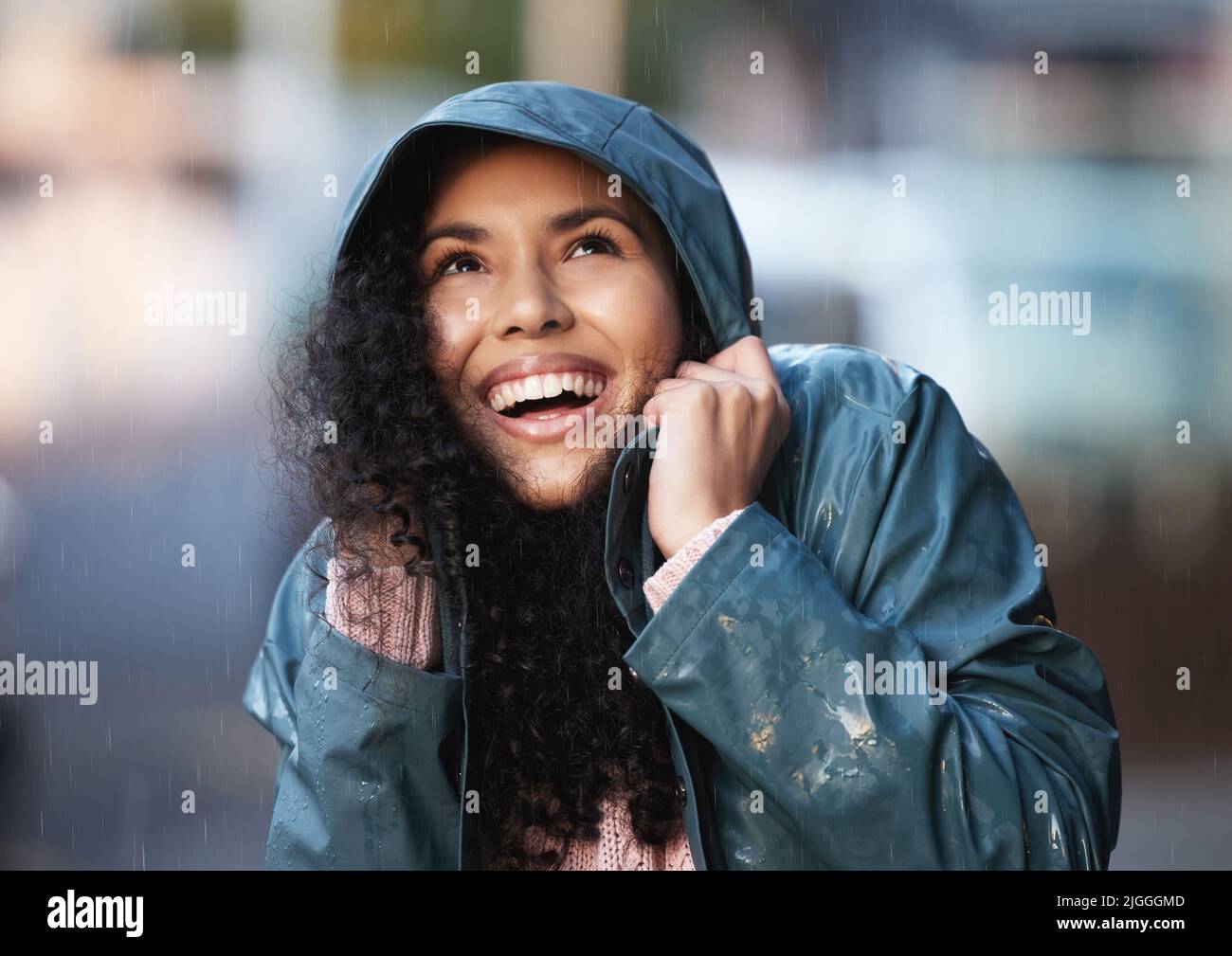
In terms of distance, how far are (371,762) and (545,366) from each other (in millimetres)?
704

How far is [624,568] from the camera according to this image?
202cm

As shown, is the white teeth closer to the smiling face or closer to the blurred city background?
the smiling face

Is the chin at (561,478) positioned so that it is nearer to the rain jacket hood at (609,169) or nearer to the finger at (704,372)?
the finger at (704,372)

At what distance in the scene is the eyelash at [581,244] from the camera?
7.47ft

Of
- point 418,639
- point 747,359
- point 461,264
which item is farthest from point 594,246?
point 418,639

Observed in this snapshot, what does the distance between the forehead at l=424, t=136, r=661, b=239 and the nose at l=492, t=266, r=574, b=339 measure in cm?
13

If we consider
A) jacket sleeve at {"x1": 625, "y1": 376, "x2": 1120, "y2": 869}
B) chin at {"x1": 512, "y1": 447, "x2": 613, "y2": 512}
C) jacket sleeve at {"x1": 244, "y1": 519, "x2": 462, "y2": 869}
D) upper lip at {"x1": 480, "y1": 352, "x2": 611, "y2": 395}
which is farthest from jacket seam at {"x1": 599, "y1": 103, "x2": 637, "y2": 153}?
jacket sleeve at {"x1": 244, "y1": 519, "x2": 462, "y2": 869}

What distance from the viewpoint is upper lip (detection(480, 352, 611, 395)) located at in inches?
85.9

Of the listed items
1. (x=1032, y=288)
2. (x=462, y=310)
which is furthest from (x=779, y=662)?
(x=1032, y=288)

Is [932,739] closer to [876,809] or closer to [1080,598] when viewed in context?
[876,809]

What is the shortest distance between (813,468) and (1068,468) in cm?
469

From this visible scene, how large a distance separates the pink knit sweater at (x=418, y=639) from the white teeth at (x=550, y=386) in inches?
13.8

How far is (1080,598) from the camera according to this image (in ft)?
21.3

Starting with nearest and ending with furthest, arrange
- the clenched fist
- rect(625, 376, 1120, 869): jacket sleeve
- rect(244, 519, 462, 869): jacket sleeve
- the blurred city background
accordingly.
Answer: rect(625, 376, 1120, 869): jacket sleeve, the clenched fist, rect(244, 519, 462, 869): jacket sleeve, the blurred city background
